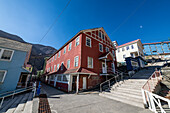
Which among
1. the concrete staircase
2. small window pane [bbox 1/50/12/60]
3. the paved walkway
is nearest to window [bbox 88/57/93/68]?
the paved walkway

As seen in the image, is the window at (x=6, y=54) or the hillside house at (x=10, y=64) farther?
the window at (x=6, y=54)

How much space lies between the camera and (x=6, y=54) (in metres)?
9.81

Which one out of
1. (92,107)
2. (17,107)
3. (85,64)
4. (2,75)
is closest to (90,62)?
(85,64)

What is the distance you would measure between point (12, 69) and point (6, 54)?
2396 millimetres

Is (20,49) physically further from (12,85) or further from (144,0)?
(144,0)

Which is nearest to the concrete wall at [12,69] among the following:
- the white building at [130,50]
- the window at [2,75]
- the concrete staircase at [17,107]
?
the window at [2,75]

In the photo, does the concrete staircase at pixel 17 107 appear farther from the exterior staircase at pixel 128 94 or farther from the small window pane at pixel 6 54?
the exterior staircase at pixel 128 94

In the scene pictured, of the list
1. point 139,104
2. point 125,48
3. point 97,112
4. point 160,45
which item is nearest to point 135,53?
point 125,48

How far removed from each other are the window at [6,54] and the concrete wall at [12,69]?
433mm

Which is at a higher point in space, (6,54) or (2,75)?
(6,54)

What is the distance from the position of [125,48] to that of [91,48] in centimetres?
2259

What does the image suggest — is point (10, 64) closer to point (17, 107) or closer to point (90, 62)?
point (17, 107)

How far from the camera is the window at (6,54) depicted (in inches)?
373

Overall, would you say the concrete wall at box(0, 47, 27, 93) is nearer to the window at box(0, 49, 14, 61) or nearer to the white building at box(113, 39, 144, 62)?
the window at box(0, 49, 14, 61)
